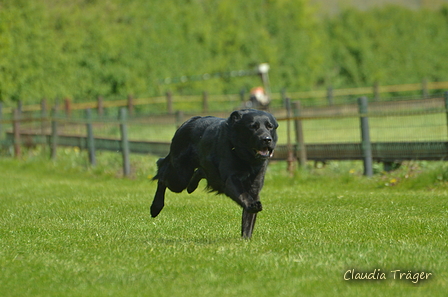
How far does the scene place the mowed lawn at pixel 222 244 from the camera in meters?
5.03

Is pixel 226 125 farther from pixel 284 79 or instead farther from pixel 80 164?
pixel 284 79

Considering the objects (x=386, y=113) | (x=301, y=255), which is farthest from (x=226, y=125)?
(x=386, y=113)

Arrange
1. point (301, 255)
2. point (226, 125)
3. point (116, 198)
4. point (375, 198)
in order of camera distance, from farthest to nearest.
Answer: point (116, 198)
point (375, 198)
point (226, 125)
point (301, 255)

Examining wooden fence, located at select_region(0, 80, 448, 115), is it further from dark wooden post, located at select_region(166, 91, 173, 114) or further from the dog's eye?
the dog's eye

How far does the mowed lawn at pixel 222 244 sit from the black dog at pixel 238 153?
41 cm

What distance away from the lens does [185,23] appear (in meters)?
33.4

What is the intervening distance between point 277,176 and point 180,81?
791 inches

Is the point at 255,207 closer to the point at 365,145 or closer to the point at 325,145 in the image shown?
the point at 365,145

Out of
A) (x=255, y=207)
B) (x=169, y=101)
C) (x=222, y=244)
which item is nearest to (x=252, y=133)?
(x=255, y=207)

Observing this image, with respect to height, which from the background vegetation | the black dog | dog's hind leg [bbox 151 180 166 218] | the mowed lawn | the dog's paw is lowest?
the mowed lawn

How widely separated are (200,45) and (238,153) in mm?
27831

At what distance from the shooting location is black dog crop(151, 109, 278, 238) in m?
6.62

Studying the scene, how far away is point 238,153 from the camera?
6.77m

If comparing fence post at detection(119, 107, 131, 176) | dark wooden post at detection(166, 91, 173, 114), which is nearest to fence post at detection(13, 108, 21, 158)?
fence post at detection(119, 107, 131, 176)
